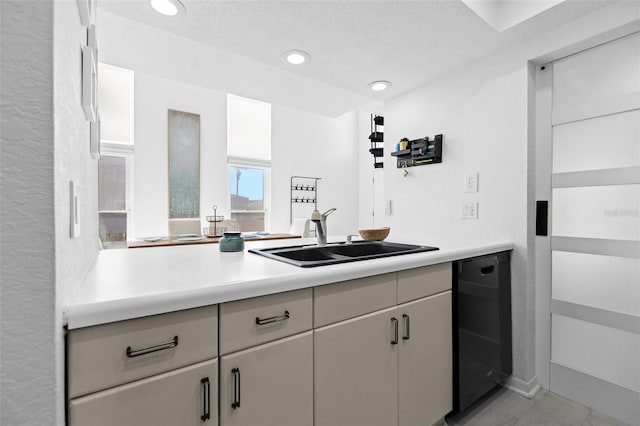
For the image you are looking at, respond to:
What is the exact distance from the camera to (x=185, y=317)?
795 mm

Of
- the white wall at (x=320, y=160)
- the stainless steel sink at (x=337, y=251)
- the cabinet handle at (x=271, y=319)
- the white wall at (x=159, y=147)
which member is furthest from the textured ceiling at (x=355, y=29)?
the white wall at (x=320, y=160)

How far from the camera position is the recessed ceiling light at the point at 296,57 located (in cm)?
201

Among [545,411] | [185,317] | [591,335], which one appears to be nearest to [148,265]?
[185,317]

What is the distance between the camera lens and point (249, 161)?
5277 millimetres

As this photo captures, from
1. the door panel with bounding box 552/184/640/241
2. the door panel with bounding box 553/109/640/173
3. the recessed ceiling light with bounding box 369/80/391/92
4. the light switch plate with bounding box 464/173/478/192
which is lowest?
the door panel with bounding box 552/184/640/241

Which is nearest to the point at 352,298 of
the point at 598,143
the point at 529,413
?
the point at 529,413

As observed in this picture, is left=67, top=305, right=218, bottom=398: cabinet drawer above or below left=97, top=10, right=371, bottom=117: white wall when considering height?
below

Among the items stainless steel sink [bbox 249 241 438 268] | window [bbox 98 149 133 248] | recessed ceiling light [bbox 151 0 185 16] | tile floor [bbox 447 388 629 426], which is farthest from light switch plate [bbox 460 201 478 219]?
window [bbox 98 149 133 248]

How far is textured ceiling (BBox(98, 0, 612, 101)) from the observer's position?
5.16 feet

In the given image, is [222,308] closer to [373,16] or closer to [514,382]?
[373,16]

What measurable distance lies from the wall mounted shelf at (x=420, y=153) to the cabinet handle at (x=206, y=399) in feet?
7.03

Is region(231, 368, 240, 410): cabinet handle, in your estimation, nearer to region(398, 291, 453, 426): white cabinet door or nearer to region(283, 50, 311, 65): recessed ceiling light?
region(398, 291, 453, 426): white cabinet door

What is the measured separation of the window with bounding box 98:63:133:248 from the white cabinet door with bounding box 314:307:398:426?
13.4 feet

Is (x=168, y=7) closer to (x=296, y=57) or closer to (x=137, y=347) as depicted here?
→ (x=296, y=57)
